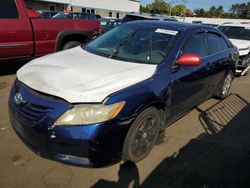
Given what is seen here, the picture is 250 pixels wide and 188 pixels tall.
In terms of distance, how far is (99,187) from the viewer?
9.75 ft

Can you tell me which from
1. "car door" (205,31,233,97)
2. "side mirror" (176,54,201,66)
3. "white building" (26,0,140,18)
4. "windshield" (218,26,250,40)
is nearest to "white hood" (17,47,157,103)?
"side mirror" (176,54,201,66)

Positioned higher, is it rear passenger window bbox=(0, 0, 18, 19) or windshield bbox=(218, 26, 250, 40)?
rear passenger window bbox=(0, 0, 18, 19)

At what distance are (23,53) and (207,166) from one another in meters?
5.08

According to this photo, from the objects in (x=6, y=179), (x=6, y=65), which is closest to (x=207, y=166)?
(x=6, y=179)

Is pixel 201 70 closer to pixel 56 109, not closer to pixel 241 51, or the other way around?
pixel 56 109

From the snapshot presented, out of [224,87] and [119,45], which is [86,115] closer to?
[119,45]

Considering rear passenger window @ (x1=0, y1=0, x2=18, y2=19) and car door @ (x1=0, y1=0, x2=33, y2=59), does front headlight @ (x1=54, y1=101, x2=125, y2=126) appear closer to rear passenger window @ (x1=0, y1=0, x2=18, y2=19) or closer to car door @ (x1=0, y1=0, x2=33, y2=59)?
car door @ (x1=0, y1=0, x2=33, y2=59)

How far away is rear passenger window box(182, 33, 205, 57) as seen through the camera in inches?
158

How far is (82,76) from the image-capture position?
3.06 meters

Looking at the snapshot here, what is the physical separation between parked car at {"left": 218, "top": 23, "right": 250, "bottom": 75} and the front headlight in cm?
→ 604

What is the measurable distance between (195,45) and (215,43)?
1.00m

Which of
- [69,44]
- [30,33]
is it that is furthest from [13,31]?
[69,44]

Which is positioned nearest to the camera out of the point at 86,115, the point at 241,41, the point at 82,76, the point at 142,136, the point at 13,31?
the point at 86,115

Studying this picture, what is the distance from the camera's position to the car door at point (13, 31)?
614cm
